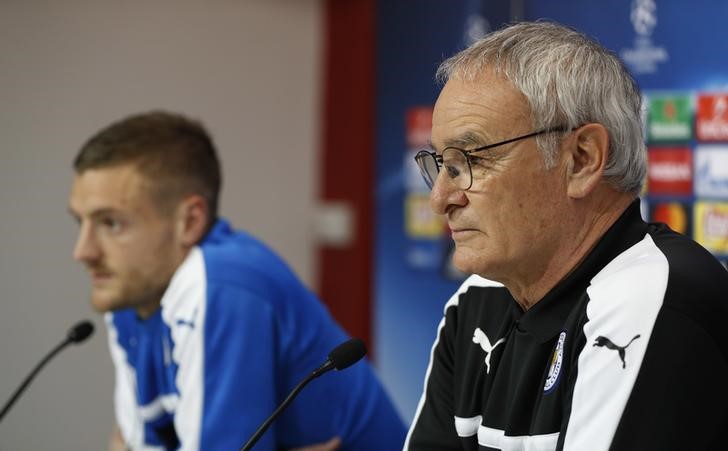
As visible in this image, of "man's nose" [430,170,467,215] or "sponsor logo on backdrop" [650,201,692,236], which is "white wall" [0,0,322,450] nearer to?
"sponsor logo on backdrop" [650,201,692,236]

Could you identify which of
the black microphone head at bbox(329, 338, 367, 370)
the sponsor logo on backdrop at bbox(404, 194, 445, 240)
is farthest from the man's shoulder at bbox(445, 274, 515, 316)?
the sponsor logo on backdrop at bbox(404, 194, 445, 240)

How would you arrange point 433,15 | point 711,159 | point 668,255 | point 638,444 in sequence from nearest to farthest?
point 638,444 → point 668,255 → point 711,159 → point 433,15

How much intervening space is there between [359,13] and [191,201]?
78.1 inches

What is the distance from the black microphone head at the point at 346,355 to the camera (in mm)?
1473

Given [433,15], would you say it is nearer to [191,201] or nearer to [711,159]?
[711,159]

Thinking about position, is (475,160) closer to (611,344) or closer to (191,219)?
(611,344)

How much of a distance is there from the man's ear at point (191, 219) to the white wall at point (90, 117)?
4.11ft

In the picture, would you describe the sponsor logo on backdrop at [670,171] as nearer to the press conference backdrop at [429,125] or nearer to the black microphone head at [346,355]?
the press conference backdrop at [429,125]

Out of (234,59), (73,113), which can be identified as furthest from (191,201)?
(234,59)

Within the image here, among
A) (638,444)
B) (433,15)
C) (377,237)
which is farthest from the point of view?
(377,237)

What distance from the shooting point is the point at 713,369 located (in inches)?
43.5

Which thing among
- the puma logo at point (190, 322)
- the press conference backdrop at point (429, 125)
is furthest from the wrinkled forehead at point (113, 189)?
the press conference backdrop at point (429, 125)

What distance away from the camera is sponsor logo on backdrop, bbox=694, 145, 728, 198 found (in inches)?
93.4

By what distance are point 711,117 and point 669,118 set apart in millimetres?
138
